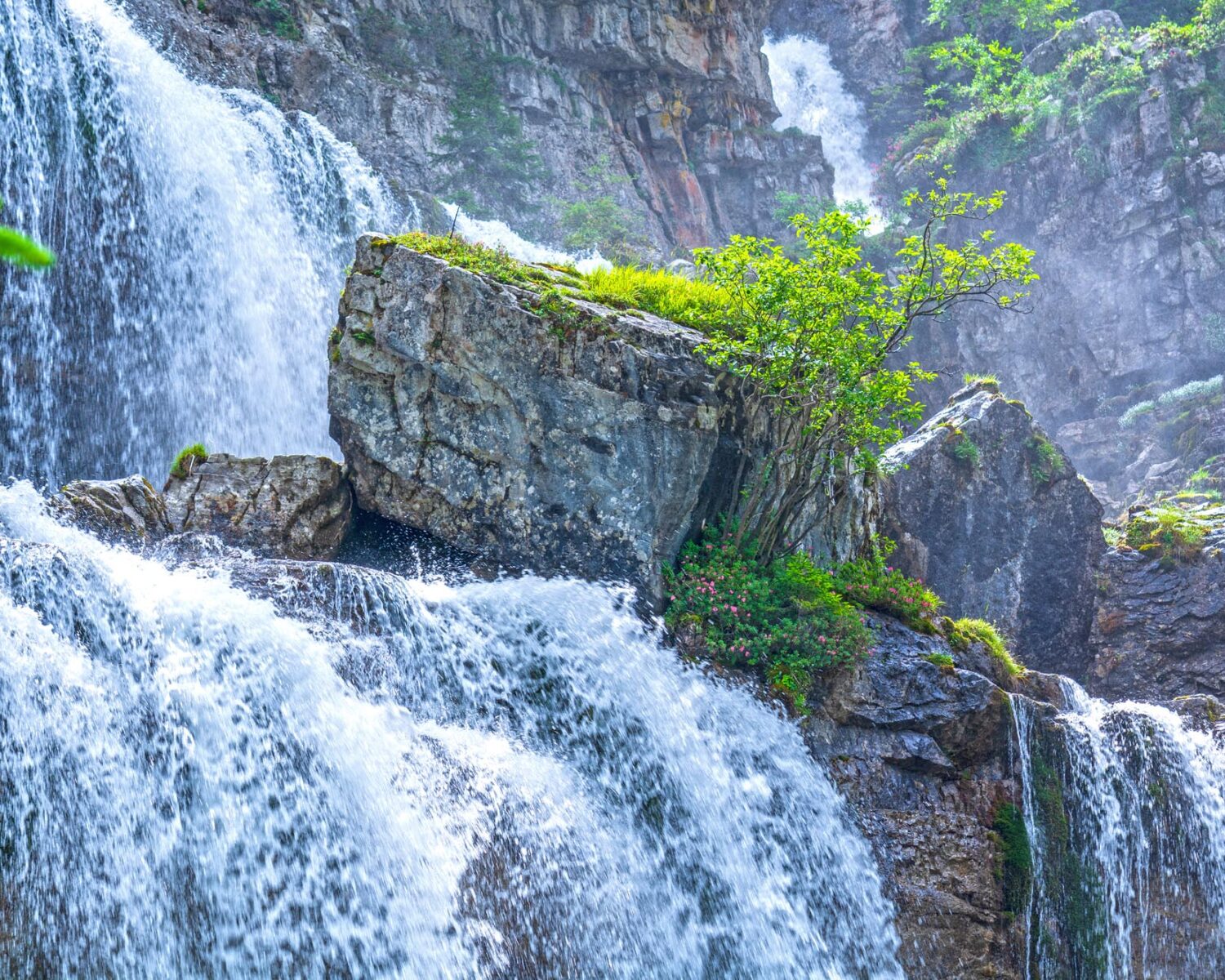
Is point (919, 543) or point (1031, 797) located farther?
point (919, 543)

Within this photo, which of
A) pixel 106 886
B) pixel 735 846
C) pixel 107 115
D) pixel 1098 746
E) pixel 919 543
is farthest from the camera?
pixel 919 543

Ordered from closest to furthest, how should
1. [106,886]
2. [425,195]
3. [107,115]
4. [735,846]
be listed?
[106,886], [735,846], [107,115], [425,195]

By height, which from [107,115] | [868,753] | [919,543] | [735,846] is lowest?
[735,846]

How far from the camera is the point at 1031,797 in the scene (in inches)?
443

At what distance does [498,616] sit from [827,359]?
4597mm

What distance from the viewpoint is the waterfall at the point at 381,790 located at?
273 inches

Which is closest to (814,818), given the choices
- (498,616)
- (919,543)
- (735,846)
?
(735,846)

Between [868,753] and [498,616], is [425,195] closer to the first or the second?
[498,616]

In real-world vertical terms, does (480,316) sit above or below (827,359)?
below

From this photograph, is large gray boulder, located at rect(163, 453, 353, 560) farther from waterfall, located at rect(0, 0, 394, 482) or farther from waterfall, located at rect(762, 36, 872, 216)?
waterfall, located at rect(762, 36, 872, 216)

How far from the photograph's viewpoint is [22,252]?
2.03 m

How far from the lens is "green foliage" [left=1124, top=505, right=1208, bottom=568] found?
695 inches

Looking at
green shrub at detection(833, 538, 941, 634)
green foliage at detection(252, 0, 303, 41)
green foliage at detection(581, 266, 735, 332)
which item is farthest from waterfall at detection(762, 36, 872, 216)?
green shrub at detection(833, 538, 941, 634)

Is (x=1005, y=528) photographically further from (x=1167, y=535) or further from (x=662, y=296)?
(x=662, y=296)
